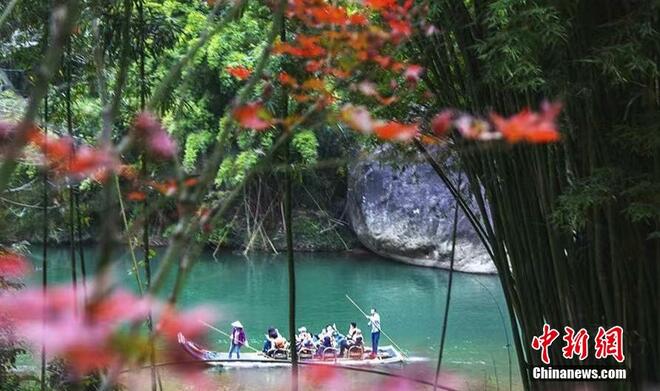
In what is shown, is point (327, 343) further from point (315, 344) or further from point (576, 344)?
point (576, 344)

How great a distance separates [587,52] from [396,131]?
122 cm

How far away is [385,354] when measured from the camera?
6.01 meters

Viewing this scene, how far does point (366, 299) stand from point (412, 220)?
2.37 m

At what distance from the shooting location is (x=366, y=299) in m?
9.10

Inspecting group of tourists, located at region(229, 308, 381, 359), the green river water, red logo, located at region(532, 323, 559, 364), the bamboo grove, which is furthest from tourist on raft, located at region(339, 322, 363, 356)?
red logo, located at region(532, 323, 559, 364)

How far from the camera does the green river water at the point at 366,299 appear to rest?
6.47 m

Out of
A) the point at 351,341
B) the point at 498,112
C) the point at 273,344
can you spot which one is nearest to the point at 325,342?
the point at 351,341

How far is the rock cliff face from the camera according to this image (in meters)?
10.7

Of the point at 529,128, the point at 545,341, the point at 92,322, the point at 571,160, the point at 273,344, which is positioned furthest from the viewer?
the point at 273,344

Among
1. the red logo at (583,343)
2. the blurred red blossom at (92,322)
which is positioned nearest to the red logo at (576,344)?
the red logo at (583,343)

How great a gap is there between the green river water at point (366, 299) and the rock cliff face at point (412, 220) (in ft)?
0.81

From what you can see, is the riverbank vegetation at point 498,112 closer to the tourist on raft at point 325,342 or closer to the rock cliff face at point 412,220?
the tourist on raft at point 325,342

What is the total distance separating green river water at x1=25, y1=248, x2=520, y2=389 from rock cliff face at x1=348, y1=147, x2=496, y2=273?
0.25 meters

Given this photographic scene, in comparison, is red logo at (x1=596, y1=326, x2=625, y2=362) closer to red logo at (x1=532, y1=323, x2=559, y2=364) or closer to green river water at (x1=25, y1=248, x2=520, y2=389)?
red logo at (x1=532, y1=323, x2=559, y2=364)
